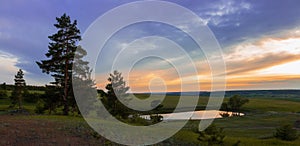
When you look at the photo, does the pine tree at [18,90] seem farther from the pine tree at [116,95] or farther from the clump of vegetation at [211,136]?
the clump of vegetation at [211,136]

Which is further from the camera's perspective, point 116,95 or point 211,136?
point 116,95

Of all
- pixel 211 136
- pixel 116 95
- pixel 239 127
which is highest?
pixel 116 95

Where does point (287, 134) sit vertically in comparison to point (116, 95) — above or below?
below

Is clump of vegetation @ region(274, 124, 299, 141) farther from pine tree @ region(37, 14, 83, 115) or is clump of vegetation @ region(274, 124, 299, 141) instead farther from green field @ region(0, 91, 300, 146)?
pine tree @ region(37, 14, 83, 115)

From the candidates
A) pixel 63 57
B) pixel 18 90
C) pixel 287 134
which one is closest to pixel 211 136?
pixel 287 134

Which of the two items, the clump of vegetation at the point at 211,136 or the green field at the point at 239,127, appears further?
the green field at the point at 239,127

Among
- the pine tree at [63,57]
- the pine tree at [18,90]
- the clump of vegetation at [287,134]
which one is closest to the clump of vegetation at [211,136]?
the clump of vegetation at [287,134]

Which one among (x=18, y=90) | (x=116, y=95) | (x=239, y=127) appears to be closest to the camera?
(x=239, y=127)

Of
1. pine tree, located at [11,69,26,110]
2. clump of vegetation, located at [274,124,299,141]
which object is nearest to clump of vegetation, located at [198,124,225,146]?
clump of vegetation, located at [274,124,299,141]

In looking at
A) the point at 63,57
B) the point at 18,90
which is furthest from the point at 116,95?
the point at 18,90

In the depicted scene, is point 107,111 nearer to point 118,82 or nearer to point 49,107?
point 118,82

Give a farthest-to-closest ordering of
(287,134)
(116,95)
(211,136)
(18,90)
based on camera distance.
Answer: (18,90) < (116,95) < (287,134) < (211,136)

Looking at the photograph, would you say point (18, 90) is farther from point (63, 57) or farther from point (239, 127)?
point (239, 127)

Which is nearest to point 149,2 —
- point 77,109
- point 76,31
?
point 76,31
